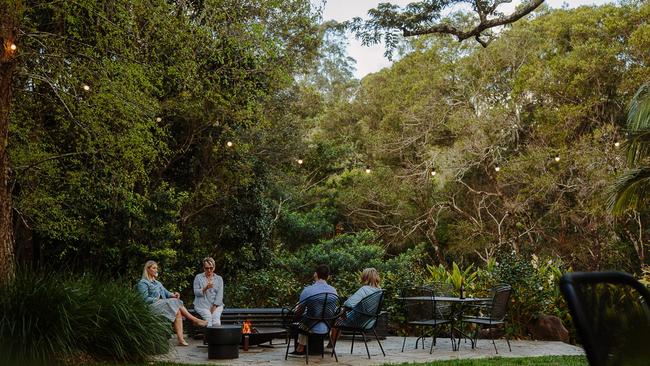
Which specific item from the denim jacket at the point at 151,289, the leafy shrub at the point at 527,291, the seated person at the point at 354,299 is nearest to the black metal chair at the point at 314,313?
the seated person at the point at 354,299

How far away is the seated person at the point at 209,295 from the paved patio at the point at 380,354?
1.48ft

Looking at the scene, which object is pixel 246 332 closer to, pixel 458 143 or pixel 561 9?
pixel 458 143

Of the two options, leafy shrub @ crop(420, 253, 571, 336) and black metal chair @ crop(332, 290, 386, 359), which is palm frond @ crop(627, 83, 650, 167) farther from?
black metal chair @ crop(332, 290, 386, 359)

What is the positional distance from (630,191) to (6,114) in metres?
8.64

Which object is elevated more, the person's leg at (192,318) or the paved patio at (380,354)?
the person's leg at (192,318)

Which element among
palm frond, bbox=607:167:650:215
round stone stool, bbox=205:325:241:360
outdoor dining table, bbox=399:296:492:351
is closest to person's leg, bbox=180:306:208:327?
round stone stool, bbox=205:325:241:360

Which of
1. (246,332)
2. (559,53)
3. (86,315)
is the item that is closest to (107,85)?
(86,315)

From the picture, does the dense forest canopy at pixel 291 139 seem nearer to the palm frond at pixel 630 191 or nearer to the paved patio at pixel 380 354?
the paved patio at pixel 380 354

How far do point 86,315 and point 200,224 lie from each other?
9.30m

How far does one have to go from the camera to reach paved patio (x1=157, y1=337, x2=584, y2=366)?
7.46m

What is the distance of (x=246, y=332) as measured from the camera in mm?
8367

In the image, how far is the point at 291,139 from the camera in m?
17.6

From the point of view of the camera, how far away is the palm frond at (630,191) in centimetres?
955

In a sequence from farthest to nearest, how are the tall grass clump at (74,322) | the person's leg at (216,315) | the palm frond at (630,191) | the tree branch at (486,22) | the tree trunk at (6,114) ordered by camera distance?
the palm frond at (630,191) → the person's leg at (216,315) → the tree branch at (486,22) → the tree trunk at (6,114) → the tall grass clump at (74,322)
